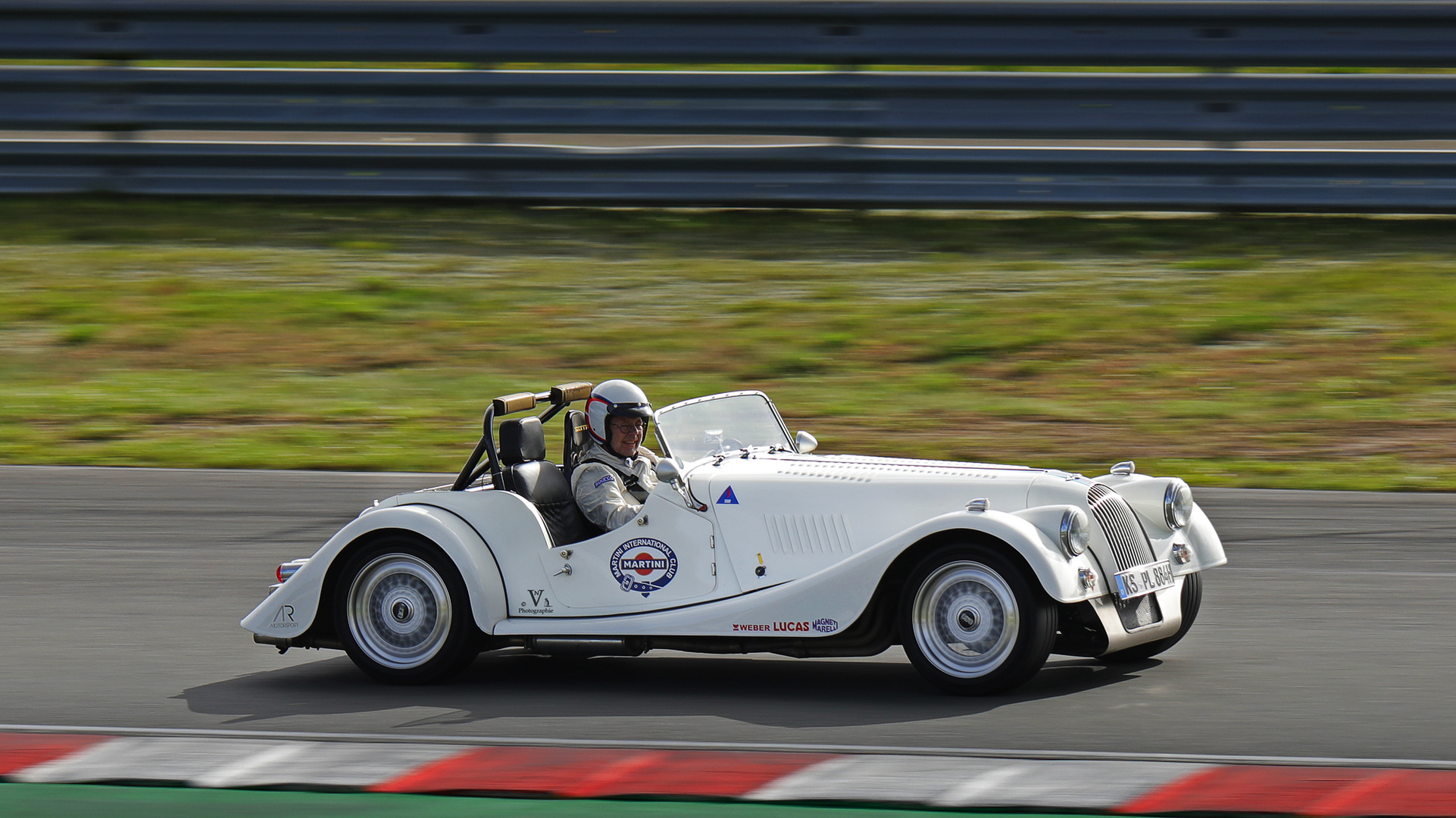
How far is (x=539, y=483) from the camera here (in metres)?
7.44

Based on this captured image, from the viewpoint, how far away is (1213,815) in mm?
5066

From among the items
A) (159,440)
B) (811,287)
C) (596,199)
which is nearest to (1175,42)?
(811,287)

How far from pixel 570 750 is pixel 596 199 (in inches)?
441

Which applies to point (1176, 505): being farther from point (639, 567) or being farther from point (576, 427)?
point (576, 427)

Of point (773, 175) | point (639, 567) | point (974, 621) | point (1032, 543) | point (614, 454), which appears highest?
point (773, 175)

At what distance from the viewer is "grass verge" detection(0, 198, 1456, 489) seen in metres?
12.9

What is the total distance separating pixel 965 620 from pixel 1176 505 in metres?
1.27

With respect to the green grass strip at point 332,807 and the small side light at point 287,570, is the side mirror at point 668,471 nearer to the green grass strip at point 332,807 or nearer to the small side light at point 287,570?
the small side light at point 287,570

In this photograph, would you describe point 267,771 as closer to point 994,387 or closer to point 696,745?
point 696,745

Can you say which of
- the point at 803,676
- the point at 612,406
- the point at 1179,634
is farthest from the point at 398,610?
the point at 1179,634

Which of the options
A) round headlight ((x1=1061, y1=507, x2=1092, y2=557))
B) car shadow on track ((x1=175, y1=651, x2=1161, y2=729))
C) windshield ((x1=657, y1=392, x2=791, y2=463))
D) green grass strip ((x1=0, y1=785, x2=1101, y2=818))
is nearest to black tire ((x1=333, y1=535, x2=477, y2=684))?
car shadow on track ((x1=175, y1=651, x2=1161, y2=729))

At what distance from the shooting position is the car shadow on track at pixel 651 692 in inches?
257

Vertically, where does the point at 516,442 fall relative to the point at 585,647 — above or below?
above

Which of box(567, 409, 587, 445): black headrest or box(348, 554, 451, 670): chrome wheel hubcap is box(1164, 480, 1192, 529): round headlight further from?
box(348, 554, 451, 670): chrome wheel hubcap
